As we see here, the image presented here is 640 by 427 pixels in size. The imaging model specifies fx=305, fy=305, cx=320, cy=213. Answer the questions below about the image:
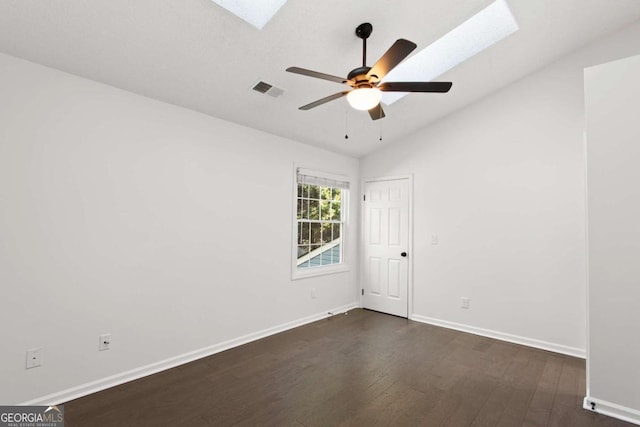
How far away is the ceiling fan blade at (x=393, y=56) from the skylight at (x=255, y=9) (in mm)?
814

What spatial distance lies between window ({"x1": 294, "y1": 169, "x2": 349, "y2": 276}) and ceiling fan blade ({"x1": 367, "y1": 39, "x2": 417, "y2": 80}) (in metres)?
2.27

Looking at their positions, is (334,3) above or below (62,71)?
above

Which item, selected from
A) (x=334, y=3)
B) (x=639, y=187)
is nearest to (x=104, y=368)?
(x=334, y=3)

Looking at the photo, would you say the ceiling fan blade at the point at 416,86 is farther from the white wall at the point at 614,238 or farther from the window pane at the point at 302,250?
the window pane at the point at 302,250

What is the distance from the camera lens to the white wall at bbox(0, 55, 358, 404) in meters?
2.13

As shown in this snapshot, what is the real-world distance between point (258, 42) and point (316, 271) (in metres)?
2.96

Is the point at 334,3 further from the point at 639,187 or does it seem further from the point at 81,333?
the point at 81,333

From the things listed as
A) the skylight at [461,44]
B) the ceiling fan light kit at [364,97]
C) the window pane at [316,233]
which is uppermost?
the skylight at [461,44]

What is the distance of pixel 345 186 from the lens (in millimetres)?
4828

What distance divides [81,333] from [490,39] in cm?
437

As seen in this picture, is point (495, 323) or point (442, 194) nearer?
point (495, 323)

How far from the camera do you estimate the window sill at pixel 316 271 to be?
13.4 feet

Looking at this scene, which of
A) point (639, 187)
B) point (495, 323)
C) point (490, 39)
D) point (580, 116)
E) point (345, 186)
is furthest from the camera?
point (345, 186)

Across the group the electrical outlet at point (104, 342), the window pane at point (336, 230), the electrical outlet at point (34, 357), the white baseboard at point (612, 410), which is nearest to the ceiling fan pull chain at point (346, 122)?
the window pane at point (336, 230)
